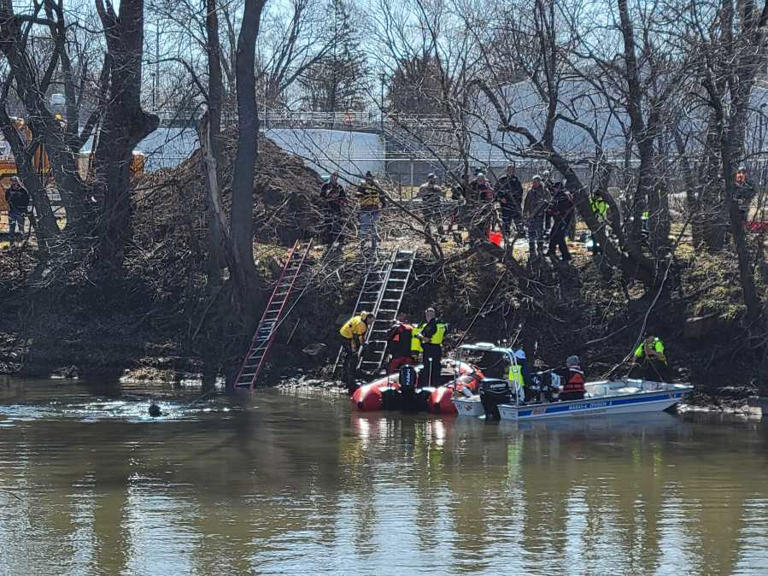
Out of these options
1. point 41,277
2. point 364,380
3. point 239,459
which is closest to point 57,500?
point 239,459

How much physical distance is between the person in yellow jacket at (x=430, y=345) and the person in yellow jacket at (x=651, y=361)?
12.6 ft

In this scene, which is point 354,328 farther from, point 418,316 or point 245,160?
point 245,160

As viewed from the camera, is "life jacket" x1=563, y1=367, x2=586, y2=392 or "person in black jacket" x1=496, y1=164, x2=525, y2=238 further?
"person in black jacket" x1=496, y1=164, x2=525, y2=238

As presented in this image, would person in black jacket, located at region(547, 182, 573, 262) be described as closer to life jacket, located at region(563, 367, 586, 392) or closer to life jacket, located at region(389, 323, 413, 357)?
life jacket, located at region(389, 323, 413, 357)

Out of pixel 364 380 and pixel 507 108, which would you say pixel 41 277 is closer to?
pixel 364 380

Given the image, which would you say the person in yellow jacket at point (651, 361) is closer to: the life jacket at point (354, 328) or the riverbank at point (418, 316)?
the riverbank at point (418, 316)

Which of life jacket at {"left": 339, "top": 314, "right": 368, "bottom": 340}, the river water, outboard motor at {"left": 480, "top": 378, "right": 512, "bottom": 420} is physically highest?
life jacket at {"left": 339, "top": 314, "right": 368, "bottom": 340}

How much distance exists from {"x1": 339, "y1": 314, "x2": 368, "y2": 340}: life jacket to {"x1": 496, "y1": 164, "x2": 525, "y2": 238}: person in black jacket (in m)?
3.56

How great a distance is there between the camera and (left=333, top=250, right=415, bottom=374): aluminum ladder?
94.2 feet

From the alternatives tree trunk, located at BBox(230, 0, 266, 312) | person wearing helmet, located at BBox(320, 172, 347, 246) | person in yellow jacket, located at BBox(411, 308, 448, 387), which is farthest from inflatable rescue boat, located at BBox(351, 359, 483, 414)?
tree trunk, located at BBox(230, 0, 266, 312)

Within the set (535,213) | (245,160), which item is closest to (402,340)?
(535,213)

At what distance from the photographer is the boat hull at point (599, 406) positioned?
78.4ft

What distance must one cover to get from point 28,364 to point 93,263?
3562 mm

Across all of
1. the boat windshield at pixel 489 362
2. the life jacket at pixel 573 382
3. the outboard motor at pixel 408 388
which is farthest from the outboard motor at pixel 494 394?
the boat windshield at pixel 489 362
